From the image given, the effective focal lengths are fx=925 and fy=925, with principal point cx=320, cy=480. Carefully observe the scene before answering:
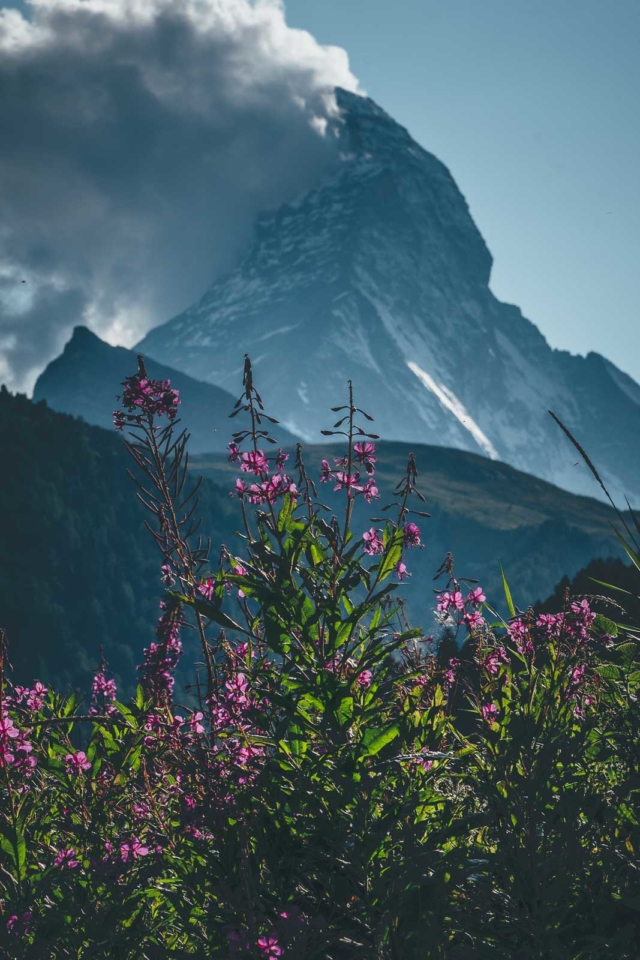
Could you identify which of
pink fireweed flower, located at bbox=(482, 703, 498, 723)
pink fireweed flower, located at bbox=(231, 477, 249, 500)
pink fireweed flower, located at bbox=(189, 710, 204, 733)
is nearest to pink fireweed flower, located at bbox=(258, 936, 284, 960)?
pink fireweed flower, located at bbox=(189, 710, 204, 733)

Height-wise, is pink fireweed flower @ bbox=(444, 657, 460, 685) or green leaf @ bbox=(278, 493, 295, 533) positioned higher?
green leaf @ bbox=(278, 493, 295, 533)

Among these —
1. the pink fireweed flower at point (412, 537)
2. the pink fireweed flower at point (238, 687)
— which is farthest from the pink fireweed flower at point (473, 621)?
the pink fireweed flower at point (238, 687)

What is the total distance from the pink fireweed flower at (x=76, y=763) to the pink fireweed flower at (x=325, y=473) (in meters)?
1.84

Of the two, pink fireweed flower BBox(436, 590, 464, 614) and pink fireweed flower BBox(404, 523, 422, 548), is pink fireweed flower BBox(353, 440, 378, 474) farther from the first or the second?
pink fireweed flower BBox(436, 590, 464, 614)

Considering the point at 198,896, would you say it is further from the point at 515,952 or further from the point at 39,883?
the point at 515,952

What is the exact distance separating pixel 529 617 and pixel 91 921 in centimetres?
228

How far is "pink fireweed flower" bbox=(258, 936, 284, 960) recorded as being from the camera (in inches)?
108

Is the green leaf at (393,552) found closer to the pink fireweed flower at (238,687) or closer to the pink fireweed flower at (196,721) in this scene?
the pink fireweed flower at (238,687)

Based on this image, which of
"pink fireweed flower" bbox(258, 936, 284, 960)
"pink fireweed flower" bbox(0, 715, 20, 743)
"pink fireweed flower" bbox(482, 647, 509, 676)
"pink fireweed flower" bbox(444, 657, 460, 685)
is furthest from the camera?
"pink fireweed flower" bbox(444, 657, 460, 685)

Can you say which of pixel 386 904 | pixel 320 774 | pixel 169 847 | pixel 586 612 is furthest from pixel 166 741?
pixel 586 612

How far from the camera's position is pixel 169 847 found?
11.7 feet

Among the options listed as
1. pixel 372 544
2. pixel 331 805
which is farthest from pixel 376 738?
pixel 372 544

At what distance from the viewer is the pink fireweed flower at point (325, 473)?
437cm

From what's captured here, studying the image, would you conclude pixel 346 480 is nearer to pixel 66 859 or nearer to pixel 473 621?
pixel 473 621
